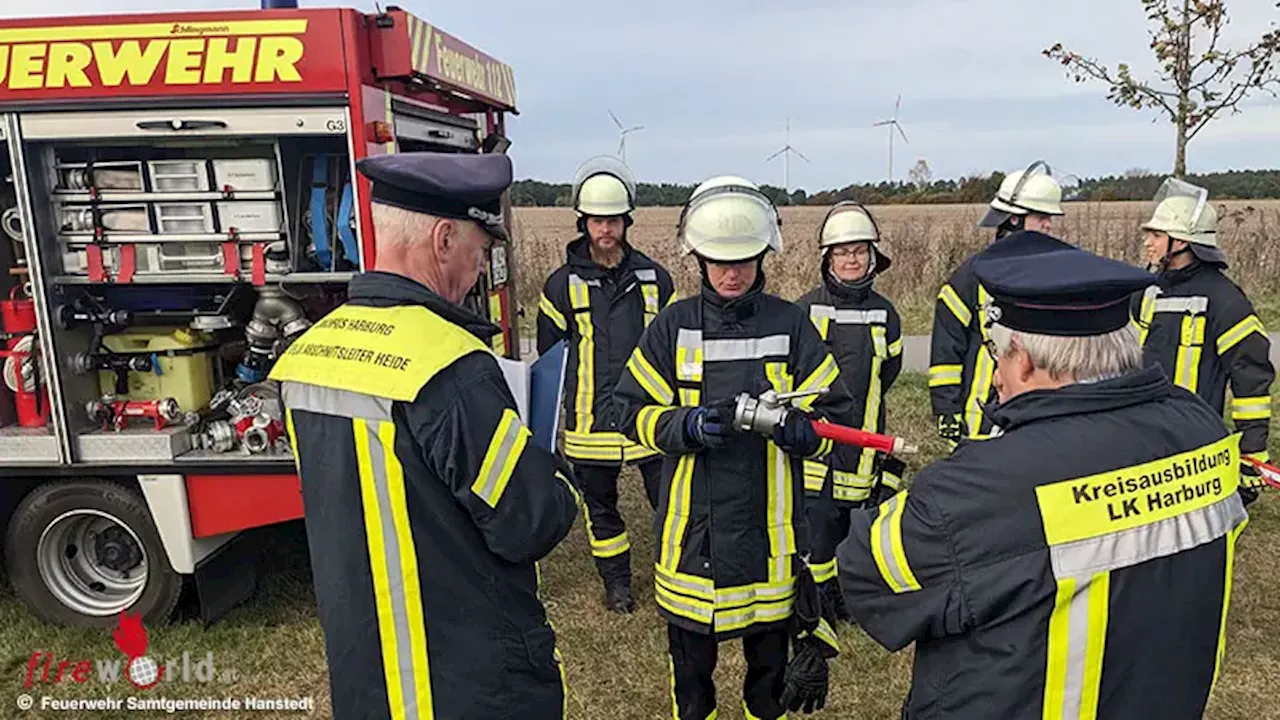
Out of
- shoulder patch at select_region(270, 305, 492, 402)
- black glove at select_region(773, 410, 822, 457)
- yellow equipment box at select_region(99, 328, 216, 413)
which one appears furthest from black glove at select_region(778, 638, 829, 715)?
yellow equipment box at select_region(99, 328, 216, 413)

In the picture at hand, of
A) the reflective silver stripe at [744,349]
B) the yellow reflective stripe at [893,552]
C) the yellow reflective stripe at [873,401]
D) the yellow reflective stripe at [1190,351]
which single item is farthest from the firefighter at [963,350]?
the yellow reflective stripe at [893,552]

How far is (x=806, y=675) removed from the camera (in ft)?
9.26

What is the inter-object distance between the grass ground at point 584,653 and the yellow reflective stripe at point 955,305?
1585 millimetres

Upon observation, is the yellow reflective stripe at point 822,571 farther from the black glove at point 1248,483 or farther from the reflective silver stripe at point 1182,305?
the reflective silver stripe at point 1182,305

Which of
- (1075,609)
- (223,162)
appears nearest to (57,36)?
(223,162)

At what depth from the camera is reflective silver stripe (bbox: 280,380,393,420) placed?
67.1 inches

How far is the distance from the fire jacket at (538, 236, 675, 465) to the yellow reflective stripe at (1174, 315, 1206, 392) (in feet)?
8.10

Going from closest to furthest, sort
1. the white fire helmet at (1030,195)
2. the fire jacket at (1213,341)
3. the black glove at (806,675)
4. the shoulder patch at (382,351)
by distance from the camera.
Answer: the shoulder patch at (382,351) < the black glove at (806,675) < the fire jacket at (1213,341) < the white fire helmet at (1030,195)

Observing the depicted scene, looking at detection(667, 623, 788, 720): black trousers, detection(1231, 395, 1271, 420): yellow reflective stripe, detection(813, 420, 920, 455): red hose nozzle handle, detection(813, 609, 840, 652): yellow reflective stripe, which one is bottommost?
detection(667, 623, 788, 720): black trousers

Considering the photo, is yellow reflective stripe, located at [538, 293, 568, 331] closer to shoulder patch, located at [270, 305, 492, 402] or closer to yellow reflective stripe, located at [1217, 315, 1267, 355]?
shoulder patch, located at [270, 305, 492, 402]

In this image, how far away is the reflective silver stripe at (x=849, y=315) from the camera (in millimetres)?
4234

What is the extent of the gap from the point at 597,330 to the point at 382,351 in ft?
9.63

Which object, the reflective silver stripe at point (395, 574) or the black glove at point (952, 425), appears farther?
the black glove at point (952, 425)

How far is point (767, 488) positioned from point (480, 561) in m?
1.28
